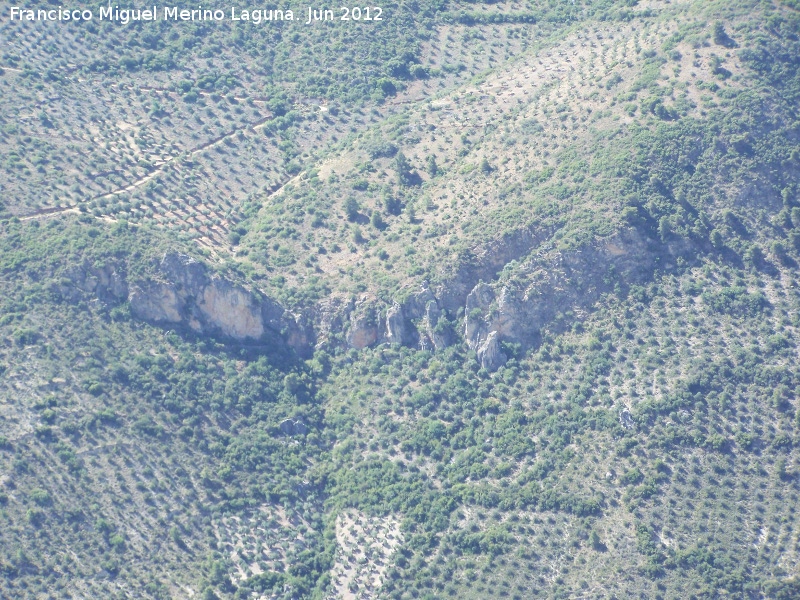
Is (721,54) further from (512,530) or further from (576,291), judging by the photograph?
(512,530)

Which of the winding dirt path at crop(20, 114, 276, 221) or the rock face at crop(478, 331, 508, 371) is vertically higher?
the winding dirt path at crop(20, 114, 276, 221)

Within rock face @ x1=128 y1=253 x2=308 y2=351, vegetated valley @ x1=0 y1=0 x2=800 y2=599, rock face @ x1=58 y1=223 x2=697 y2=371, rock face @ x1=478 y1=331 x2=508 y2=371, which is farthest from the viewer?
rock face @ x1=128 y1=253 x2=308 y2=351

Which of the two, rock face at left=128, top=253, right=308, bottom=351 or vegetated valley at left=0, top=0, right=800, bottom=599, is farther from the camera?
rock face at left=128, top=253, right=308, bottom=351

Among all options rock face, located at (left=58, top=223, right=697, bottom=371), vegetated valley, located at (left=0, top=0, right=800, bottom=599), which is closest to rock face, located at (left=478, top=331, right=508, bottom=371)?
rock face, located at (left=58, top=223, right=697, bottom=371)

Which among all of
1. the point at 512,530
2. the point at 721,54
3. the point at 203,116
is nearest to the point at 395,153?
the point at 203,116

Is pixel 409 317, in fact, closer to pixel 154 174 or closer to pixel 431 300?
pixel 431 300

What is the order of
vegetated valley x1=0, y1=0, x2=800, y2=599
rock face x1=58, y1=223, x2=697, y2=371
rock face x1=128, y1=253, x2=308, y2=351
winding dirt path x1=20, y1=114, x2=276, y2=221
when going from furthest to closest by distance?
winding dirt path x1=20, y1=114, x2=276, y2=221 → rock face x1=128, y1=253, x2=308, y2=351 → rock face x1=58, y1=223, x2=697, y2=371 → vegetated valley x1=0, y1=0, x2=800, y2=599

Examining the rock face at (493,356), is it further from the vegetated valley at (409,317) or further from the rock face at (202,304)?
the rock face at (202,304)

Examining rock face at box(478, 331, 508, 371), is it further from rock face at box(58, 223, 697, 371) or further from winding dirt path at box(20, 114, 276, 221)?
winding dirt path at box(20, 114, 276, 221)

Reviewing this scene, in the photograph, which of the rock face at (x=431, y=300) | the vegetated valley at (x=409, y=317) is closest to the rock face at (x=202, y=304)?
the rock face at (x=431, y=300)
